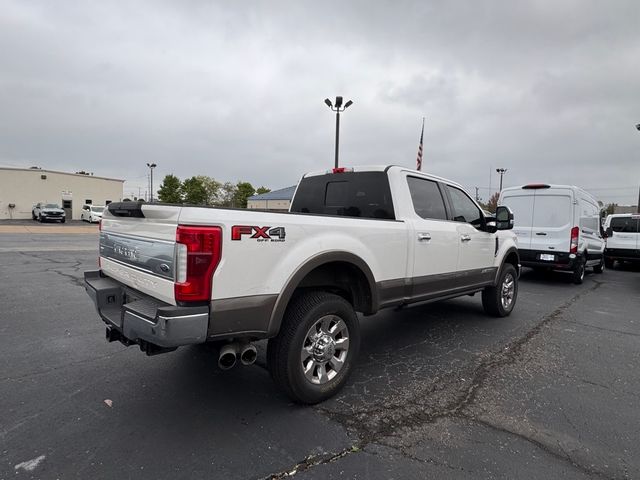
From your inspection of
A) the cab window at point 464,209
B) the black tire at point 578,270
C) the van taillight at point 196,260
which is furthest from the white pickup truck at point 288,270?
the black tire at point 578,270

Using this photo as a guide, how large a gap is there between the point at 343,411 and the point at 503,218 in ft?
12.0

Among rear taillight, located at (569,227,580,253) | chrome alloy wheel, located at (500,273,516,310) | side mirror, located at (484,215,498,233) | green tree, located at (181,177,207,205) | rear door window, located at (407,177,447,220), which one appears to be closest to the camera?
rear door window, located at (407,177,447,220)

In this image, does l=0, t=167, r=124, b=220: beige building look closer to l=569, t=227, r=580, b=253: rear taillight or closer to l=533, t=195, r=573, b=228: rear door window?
l=533, t=195, r=573, b=228: rear door window

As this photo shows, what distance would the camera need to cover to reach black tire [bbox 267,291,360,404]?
289 cm

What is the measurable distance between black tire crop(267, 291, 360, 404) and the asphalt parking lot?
18cm

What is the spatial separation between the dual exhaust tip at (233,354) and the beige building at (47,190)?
4024 cm

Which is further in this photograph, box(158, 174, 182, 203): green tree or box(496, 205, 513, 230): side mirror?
box(158, 174, 182, 203): green tree

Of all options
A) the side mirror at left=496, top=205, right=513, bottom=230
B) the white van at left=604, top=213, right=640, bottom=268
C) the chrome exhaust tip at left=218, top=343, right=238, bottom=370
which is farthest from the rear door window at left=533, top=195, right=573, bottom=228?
the chrome exhaust tip at left=218, top=343, right=238, bottom=370

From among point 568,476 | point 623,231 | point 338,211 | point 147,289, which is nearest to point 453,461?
point 568,476

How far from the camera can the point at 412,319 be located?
227 inches

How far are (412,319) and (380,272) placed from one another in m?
2.49

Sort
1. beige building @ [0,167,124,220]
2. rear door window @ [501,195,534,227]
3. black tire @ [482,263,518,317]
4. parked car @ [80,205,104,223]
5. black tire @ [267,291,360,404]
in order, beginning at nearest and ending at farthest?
black tire @ [267,291,360,404], black tire @ [482,263,518,317], rear door window @ [501,195,534,227], parked car @ [80,205,104,223], beige building @ [0,167,124,220]

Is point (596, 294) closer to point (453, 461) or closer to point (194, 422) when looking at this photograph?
point (453, 461)

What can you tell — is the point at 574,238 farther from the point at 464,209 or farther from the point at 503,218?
the point at 464,209
